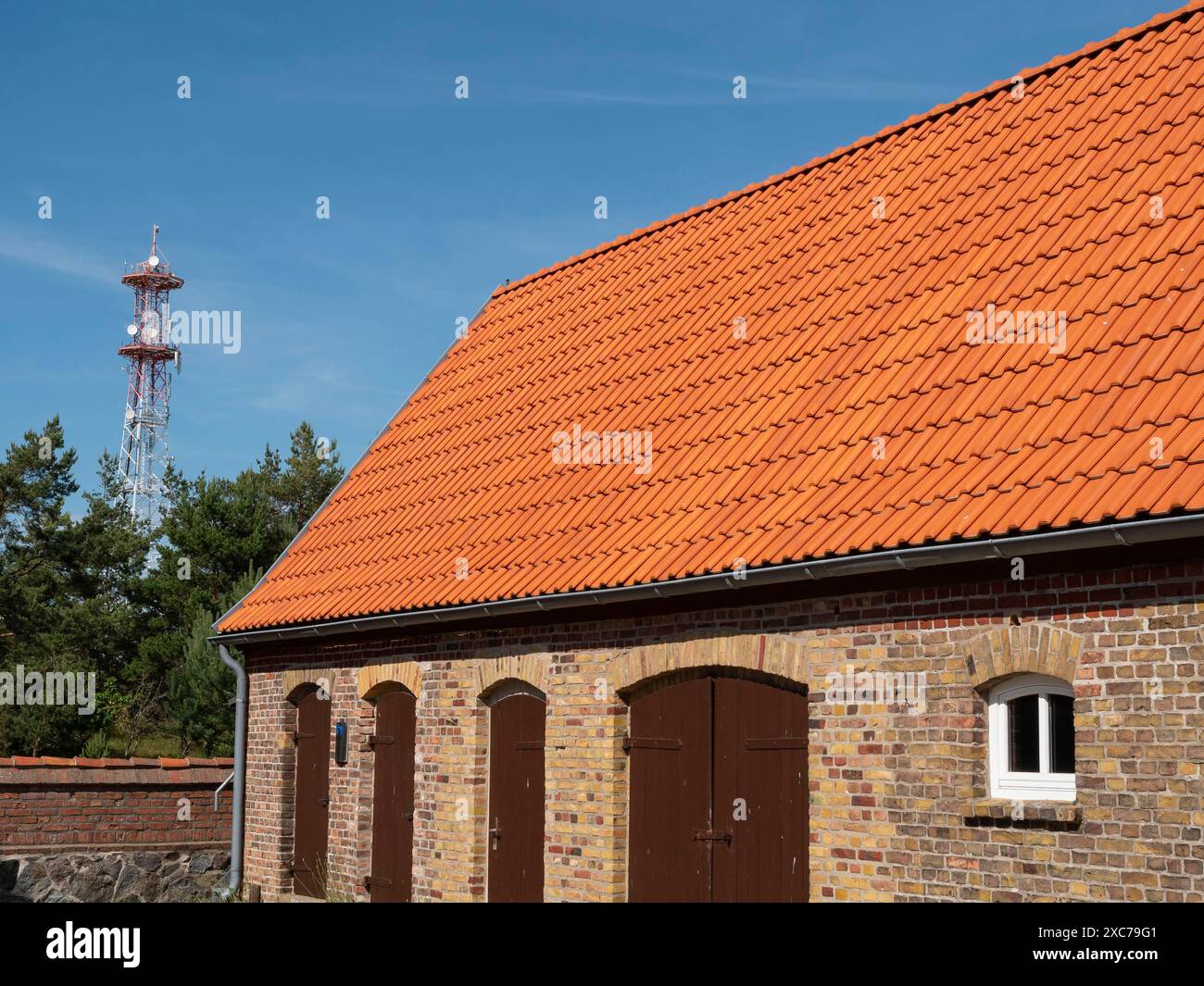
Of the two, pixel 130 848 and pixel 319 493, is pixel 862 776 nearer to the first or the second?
pixel 130 848

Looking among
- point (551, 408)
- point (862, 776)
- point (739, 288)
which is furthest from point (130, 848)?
point (862, 776)

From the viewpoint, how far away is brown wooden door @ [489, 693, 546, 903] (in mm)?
12047

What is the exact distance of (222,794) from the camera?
1755 centimetres

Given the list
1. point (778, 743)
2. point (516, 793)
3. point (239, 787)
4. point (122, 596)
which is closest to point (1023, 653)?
point (778, 743)

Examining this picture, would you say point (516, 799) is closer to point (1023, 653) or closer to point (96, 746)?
point (1023, 653)

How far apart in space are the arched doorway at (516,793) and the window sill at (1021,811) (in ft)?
15.0

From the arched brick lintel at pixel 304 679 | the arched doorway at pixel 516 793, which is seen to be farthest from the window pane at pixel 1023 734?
the arched brick lintel at pixel 304 679

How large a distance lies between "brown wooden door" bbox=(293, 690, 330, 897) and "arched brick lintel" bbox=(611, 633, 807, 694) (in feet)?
17.7

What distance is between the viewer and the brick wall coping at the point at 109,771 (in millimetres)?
16203

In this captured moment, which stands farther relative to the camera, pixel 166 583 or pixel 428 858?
pixel 166 583

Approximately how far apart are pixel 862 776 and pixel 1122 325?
3.26 m

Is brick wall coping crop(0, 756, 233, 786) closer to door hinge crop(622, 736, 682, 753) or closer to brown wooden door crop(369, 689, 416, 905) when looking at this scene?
brown wooden door crop(369, 689, 416, 905)

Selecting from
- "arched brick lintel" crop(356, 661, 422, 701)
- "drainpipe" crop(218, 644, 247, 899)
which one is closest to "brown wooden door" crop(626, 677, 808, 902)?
"arched brick lintel" crop(356, 661, 422, 701)

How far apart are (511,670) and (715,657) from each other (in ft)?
8.41
